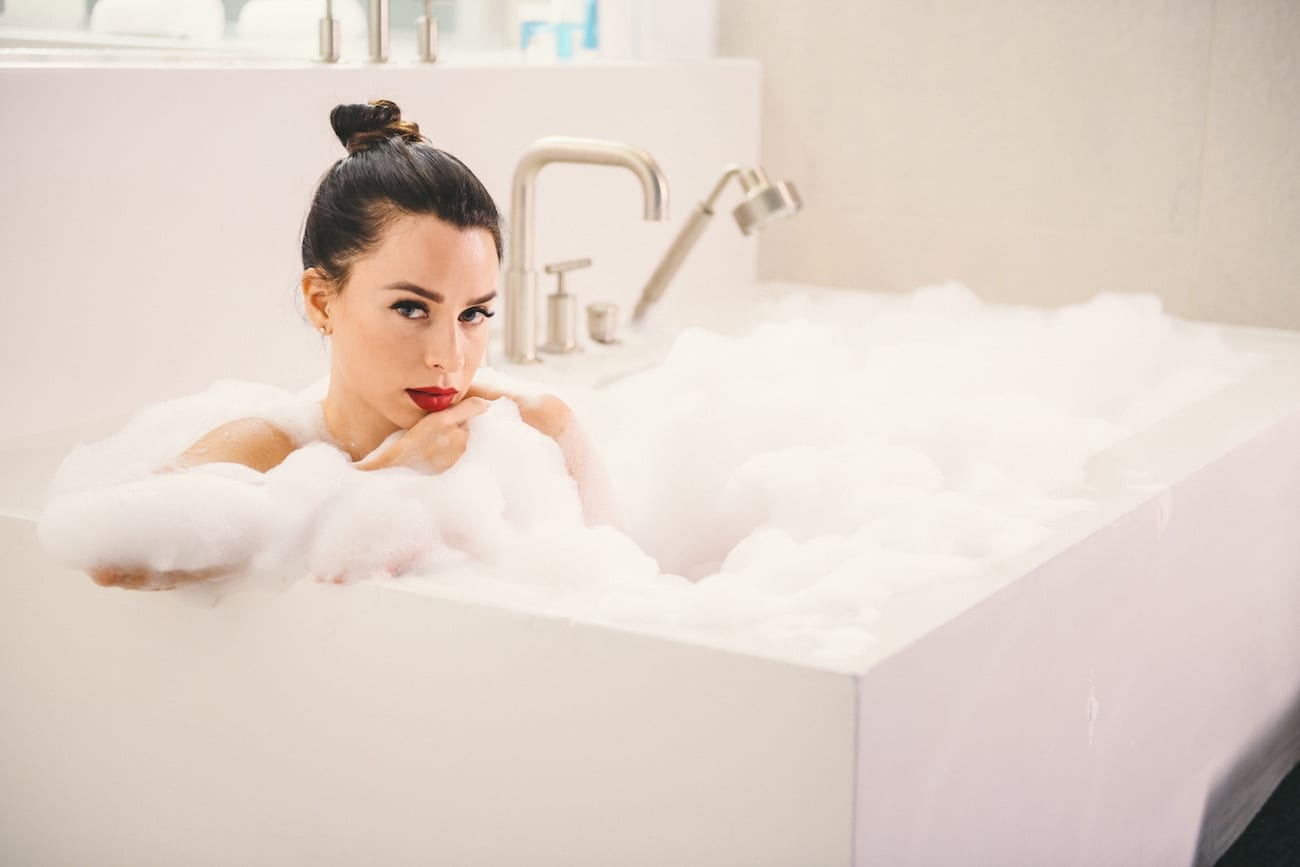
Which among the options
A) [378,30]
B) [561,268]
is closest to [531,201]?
[561,268]

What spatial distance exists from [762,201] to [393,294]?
2.80ft

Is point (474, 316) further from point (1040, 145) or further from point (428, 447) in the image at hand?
point (1040, 145)

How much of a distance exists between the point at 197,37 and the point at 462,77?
12.9 inches

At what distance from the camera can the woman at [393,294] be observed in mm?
1227

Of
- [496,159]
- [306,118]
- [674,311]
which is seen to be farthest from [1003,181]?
[306,118]

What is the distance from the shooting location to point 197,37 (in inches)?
74.0

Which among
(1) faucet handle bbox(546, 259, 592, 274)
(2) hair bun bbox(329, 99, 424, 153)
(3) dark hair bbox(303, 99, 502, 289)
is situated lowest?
(1) faucet handle bbox(546, 259, 592, 274)

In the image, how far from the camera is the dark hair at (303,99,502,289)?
1.23 m

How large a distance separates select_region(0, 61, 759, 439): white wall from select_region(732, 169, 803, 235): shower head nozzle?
1.07 feet

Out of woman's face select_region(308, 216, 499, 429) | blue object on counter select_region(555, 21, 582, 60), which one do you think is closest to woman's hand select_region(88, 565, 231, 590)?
woman's face select_region(308, 216, 499, 429)

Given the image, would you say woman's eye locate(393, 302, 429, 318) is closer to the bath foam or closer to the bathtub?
the bath foam

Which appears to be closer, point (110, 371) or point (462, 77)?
point (110, 371)

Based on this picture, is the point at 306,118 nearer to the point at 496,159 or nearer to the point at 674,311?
the point at 496,159

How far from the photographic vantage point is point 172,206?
162 centimetres
